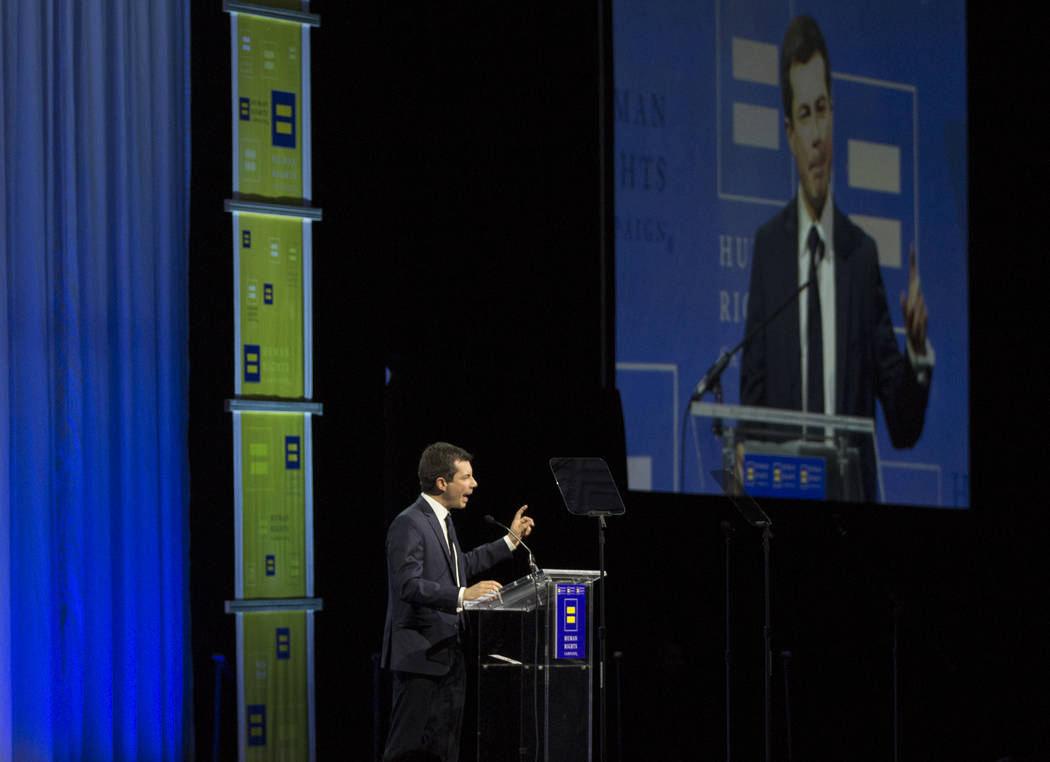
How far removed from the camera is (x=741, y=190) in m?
5.95

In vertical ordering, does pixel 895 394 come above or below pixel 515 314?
below

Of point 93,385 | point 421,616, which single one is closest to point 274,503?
point 93,385

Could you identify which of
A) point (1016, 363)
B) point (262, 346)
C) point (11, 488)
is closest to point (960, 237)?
point (1016, 363)

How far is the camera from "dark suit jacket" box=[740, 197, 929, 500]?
5836 mm

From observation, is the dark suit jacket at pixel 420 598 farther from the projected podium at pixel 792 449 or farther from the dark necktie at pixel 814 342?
the dark necktie at pixel 814 342

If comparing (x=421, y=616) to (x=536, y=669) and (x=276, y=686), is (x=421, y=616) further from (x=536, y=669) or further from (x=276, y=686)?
(x=276, y=686)

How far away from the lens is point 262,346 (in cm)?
502

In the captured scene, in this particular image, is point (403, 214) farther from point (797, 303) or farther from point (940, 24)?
point (940, 24)

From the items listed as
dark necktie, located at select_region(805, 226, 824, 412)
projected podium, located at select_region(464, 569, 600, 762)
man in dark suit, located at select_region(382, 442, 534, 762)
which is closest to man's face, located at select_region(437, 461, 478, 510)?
man in dark suit, located at select_region(382, 442, 534, 762)

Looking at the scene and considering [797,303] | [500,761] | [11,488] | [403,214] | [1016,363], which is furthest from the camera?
[1016,363]

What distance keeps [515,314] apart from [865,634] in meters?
2.45

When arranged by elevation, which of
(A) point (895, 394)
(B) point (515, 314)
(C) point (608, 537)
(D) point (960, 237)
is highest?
(D) point (960, 237)

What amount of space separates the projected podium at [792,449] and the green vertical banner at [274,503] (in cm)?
191

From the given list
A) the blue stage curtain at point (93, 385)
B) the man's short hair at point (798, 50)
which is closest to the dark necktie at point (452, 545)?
the blue stage curtain at point (93, 385)
